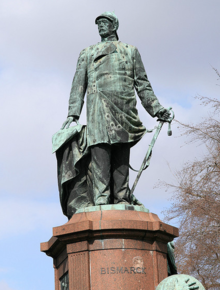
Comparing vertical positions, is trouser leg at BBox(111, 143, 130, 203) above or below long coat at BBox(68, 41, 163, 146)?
below

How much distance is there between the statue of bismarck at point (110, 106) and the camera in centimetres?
1134

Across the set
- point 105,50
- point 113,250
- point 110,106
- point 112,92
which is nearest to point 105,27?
point 105,50

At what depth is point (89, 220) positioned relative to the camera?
413 inches

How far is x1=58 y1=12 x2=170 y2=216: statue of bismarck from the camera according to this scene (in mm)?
11336

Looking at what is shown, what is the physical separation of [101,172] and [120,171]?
0.33 meters

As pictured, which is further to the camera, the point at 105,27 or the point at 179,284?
the point at 105,27

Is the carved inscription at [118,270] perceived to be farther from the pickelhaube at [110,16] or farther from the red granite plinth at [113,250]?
the pickelhaube at [110,16]

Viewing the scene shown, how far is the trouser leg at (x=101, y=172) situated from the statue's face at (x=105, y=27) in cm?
180

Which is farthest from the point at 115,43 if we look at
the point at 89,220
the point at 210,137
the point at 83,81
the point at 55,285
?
the point at 210,137

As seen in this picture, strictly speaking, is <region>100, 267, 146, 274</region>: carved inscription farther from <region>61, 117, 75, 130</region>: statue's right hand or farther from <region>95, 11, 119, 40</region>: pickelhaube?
<region>95, 11, 119, 40</region>: pickelhaube

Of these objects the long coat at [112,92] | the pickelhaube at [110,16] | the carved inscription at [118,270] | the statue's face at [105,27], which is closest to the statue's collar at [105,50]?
the long coat at [112,92]

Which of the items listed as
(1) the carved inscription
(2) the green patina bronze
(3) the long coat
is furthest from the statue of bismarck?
(2) the green patina bronze

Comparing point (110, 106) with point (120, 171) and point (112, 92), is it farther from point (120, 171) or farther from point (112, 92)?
point (120, 171)

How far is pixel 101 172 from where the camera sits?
11.3 meters
